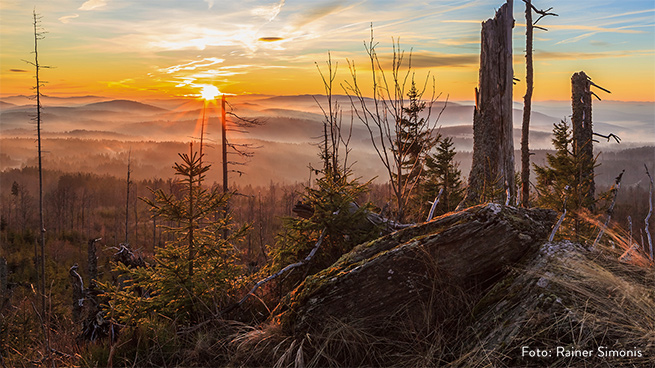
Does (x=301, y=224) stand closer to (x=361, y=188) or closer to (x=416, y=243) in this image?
(x=361, y=188)

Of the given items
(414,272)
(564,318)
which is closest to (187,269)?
(414,272)

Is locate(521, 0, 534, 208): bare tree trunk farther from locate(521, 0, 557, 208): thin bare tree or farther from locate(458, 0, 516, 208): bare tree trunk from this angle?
locate(458, 0, 516, 208): bare tree trunk

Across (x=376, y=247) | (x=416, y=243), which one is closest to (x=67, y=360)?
(x=376, y=247)

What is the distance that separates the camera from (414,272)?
15.2 feet

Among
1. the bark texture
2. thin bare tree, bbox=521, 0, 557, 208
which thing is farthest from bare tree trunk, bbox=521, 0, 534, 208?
the bark texture

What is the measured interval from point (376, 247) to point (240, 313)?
191 centimetres

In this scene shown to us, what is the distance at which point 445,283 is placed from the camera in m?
4.62

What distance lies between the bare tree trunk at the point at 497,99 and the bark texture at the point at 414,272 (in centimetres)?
671

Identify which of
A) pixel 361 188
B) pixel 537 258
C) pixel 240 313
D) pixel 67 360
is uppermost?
pixel 361 188

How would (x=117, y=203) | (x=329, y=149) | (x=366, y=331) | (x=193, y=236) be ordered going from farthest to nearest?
(x=117, y=203)
(x=329, y=149)
(x=193, y=236)
(x=366, y=331)

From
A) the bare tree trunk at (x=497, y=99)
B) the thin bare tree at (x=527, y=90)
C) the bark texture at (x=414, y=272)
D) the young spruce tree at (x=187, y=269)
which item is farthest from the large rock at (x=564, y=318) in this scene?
the thin bare tree at (x=527, y=90)

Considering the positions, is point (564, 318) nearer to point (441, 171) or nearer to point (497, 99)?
point (497, 99)

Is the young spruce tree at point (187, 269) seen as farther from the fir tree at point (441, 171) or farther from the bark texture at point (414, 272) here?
the fir tree at point (441, 171)

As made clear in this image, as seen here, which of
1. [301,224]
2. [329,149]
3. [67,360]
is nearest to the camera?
[67,360]
